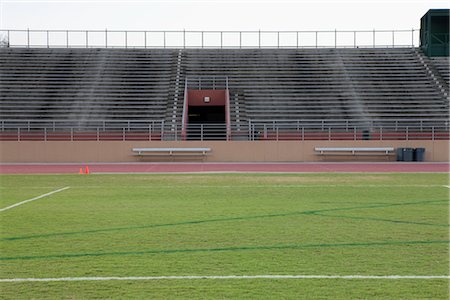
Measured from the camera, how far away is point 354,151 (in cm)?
3139

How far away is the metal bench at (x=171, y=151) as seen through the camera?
31.0 m

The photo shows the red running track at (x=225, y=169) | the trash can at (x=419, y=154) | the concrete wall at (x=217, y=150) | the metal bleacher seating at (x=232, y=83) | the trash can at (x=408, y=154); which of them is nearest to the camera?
the red running track at (x=225, y=169)

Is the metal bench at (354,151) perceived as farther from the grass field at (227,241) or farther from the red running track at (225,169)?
the grass field at (227,241)

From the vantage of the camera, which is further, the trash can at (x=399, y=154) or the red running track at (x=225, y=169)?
the trash can at (x=399, y=154)

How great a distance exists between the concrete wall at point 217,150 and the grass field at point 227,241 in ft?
50.9

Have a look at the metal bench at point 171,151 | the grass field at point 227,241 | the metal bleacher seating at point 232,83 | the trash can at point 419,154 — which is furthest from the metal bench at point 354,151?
the grass field at point 227,241

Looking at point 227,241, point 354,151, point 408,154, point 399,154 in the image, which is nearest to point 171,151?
point 354,151

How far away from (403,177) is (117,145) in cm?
1547

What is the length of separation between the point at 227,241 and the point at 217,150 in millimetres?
23391

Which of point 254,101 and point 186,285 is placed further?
point 254,101

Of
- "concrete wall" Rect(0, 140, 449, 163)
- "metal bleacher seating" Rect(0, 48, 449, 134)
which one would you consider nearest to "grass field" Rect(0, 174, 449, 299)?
"concrete wall" Rect(0, 140, 449, 163)

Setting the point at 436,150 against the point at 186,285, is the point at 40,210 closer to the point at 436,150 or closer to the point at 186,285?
the point at 186,285

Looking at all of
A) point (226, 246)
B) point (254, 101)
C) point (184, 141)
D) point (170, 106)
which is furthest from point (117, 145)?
point (226, 246)

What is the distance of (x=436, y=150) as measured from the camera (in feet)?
104
